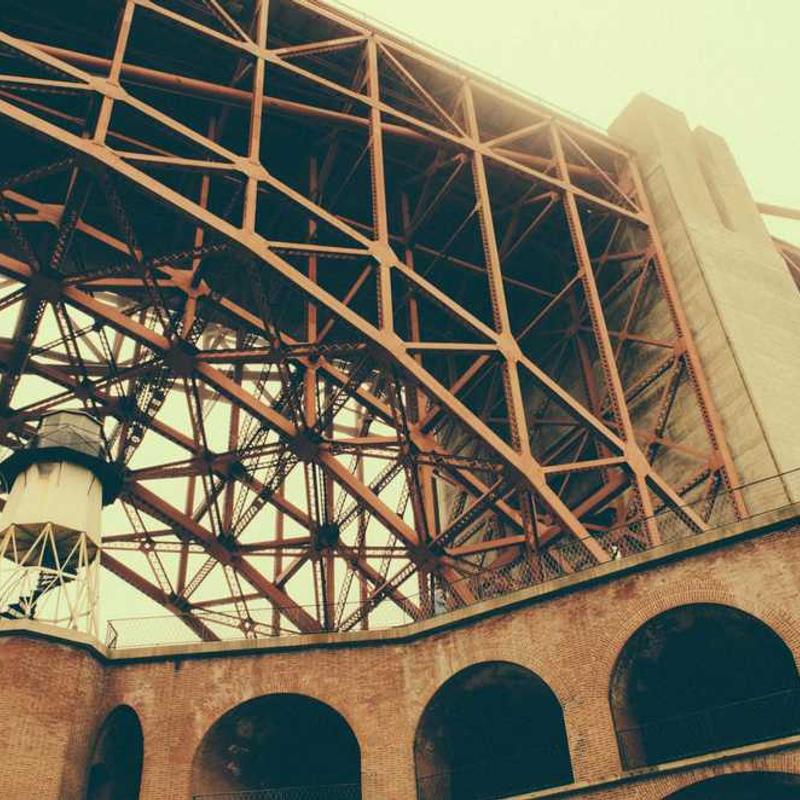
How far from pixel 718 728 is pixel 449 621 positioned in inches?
202

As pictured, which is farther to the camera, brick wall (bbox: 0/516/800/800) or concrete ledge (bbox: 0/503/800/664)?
concrete ledge (bbox: 0/503/800/664)

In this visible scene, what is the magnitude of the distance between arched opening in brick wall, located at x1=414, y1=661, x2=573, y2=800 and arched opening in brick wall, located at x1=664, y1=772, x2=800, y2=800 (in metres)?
3.54

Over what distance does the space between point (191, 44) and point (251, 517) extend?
37.7ft

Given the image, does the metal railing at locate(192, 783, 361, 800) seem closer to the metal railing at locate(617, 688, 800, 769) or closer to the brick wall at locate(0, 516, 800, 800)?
the brick wall at locate(0, 516, 800, 800)

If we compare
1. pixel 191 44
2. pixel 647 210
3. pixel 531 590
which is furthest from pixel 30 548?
pixel 647 210

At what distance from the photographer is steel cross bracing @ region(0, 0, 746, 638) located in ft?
64.2

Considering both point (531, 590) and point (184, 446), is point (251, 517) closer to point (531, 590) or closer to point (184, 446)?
point (184, 446)

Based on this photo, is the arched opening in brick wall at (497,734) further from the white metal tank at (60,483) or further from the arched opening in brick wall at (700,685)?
the white metal tank at (60,483)

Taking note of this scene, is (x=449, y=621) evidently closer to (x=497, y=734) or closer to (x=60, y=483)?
(x=497, y=734)

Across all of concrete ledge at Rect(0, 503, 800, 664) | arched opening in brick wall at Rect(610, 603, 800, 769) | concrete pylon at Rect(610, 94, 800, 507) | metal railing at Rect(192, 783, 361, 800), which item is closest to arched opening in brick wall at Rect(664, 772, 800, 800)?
arched opening in brick wall at Rect(610, 603, 800, 769)

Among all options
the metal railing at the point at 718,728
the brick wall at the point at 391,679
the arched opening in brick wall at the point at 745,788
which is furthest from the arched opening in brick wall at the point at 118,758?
the arched opening in brick wall at the point at 745,788

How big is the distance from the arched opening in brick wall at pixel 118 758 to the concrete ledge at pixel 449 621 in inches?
43.0

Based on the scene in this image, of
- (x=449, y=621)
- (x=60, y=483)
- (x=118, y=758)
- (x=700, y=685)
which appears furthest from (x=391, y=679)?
(x=60, y=483)

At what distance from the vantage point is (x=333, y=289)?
2905cm
